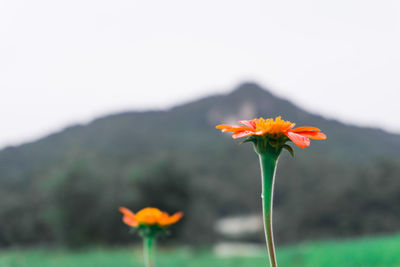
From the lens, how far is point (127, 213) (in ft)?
6.57

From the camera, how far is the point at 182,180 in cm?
2084

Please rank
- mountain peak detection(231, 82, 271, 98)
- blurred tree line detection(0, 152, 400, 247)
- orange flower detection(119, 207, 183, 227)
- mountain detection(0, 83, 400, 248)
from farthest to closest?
mountain peak detection(231, 82, 271, 98), mountain detection(0, 83, 400, 248), blurred tree line detection(0, 152, 400, 247), orange flower detection(119, 207, 183, 227)

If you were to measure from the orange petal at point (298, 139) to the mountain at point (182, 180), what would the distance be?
8727 mm

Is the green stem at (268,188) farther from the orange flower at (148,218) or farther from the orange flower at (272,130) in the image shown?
the orange flower at (148,218)

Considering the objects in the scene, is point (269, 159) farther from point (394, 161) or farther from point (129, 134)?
point (129, 134)

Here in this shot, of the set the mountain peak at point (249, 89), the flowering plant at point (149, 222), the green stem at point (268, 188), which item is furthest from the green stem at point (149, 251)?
the mountain peak at point (249, 89)

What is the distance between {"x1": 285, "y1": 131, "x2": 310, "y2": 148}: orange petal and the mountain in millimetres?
8727

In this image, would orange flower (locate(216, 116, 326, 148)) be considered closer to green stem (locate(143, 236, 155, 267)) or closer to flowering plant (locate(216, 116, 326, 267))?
flowering plant (locate(216, 116, 326, 267))

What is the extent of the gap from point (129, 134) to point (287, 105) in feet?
81.4

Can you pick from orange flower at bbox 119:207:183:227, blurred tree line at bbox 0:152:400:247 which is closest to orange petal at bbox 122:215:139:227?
orange flower at bbox 119:207:183:227

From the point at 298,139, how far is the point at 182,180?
786 inches

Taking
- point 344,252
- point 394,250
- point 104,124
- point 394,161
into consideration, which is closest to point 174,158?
point 344,252

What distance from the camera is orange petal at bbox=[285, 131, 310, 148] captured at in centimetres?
102

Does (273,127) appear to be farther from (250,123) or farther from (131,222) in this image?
(131,222)
